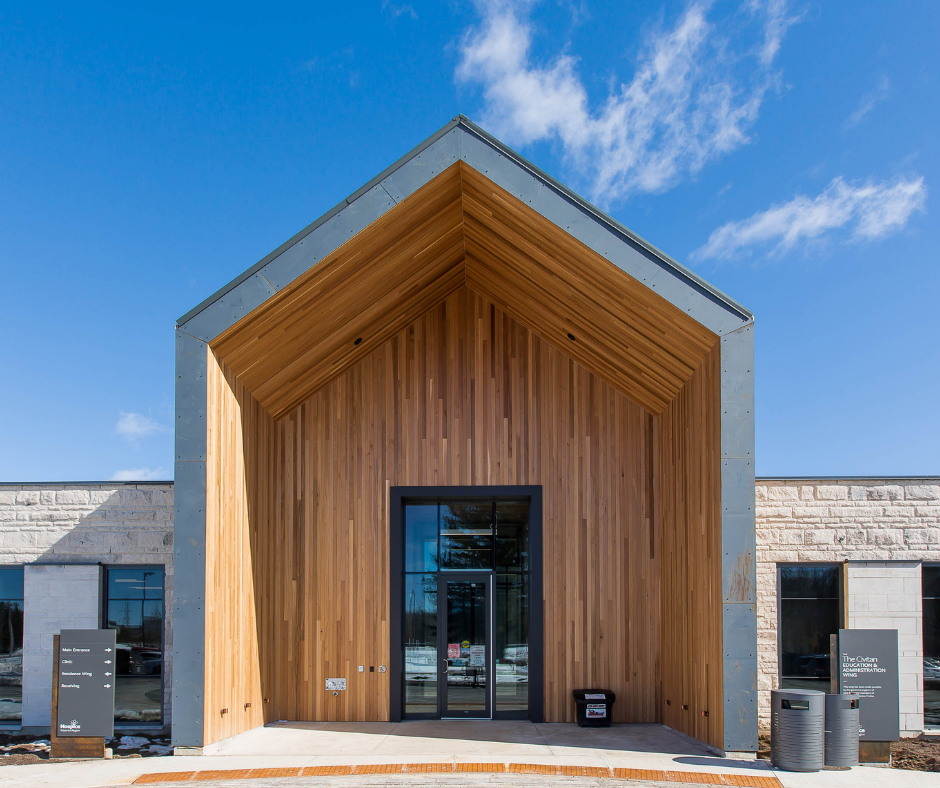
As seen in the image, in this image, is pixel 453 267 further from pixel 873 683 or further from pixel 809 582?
pixel 873 683

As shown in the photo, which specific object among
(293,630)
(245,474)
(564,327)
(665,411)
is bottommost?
(293,630)

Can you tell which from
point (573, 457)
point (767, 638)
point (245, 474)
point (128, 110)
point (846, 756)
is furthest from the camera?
point (128, 110)

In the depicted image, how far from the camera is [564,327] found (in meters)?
10.5

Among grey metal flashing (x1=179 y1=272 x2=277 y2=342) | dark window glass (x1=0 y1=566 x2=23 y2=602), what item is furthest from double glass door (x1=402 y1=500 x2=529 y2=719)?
dark window glass (x1=0 y1=566 x2=23 y2=602)

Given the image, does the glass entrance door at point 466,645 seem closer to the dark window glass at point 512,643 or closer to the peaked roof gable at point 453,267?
the dark window glass at point 512,643


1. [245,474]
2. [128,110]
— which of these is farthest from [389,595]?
[128,110]

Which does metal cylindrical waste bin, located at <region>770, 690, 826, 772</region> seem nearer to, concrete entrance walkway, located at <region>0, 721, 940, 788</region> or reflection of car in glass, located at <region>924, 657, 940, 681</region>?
concrete entrance walkway, located at <region>0, 721, 940, 788</region>

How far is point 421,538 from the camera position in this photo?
Result: 11266 millimetres

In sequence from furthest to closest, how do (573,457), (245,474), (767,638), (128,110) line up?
(128,110)
(573,457)
(767,638)
(245,474)

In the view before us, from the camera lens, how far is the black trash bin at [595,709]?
33.8 feet

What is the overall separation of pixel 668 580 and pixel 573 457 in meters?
2.28

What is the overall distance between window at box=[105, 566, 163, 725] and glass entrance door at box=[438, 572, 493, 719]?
4172 millimetres

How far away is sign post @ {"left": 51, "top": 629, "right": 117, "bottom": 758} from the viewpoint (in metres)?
8.50

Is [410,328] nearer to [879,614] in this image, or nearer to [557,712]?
[557,712]
